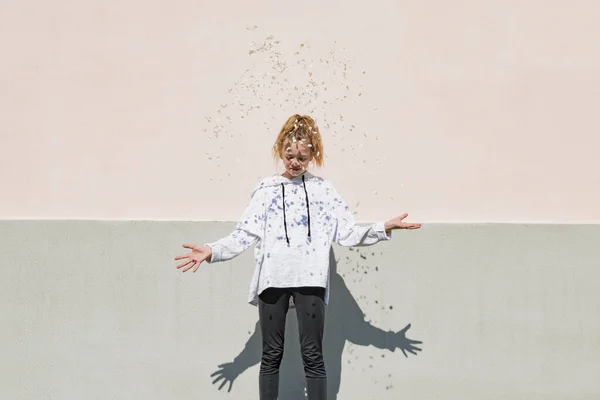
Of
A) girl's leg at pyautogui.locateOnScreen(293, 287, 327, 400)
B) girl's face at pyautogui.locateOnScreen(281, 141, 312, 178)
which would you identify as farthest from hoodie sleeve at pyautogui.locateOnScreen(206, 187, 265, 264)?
girl's leg at pyautogui.locateOnScreen(293, 287, 327, 400)

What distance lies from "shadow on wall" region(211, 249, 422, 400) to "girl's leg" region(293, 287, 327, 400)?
403 mm

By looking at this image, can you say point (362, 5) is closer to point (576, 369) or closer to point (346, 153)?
point (346, 153)

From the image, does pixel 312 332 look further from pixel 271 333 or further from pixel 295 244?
pixel 295 244

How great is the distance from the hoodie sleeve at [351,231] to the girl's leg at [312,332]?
27 cm

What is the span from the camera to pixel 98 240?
4.09 m

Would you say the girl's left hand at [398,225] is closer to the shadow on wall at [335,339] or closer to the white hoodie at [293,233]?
the white hoodie at [293,233]

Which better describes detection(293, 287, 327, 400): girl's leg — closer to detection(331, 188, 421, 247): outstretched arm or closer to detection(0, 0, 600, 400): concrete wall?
detection(331, 188, 421, 247): outstretched arm

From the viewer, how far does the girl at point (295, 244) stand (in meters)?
3.41

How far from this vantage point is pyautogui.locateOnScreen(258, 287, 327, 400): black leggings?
344 cm

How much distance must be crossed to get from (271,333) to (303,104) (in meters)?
1.28

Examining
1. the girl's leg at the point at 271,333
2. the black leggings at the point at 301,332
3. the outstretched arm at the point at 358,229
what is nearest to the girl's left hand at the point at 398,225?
the outstretched arm at the point at 358,229

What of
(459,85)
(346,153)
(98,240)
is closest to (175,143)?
(98,240)

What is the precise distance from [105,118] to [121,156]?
0.78 ft

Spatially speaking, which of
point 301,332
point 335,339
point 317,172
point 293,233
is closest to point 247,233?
point 293,233
